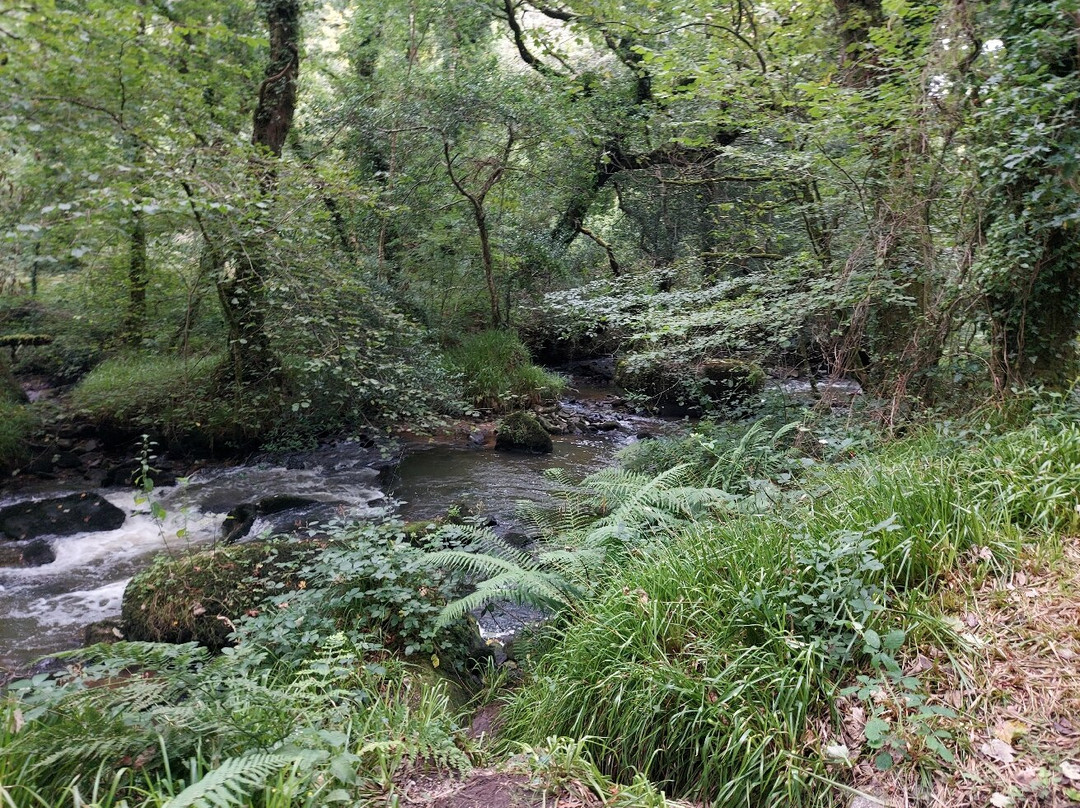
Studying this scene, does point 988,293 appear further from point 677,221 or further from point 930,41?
point 677,221

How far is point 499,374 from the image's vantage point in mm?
13398

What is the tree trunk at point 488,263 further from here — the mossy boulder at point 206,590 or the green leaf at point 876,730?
the green leaf at point 876,730

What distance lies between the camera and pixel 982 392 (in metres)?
5.09

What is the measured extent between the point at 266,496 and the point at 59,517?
245cm

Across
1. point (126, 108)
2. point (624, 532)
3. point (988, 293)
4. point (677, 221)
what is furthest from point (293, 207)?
point (677, 221)

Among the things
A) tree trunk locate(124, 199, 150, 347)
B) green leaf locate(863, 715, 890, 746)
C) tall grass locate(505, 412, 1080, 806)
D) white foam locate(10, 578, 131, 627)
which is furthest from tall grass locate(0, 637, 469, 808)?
tree trunk locate(124, 199, 150, 347)

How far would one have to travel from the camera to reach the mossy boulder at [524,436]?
434 inches

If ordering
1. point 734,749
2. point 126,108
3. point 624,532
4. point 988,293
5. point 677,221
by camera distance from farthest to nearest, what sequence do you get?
point 677,221, point 126,108, point 988,293, point 624,532, point 734,749

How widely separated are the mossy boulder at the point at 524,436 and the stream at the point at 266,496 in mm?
231

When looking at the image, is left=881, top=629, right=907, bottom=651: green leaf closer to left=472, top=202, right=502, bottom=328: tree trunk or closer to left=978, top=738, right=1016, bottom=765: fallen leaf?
left=978, top=738, right=1016, bottom=765: fallen leaf

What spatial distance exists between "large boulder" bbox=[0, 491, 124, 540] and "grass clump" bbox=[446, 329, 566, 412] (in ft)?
20.5

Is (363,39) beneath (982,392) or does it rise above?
above

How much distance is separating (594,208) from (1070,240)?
11599 millimetres

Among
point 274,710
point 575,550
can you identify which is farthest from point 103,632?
point 575,550
